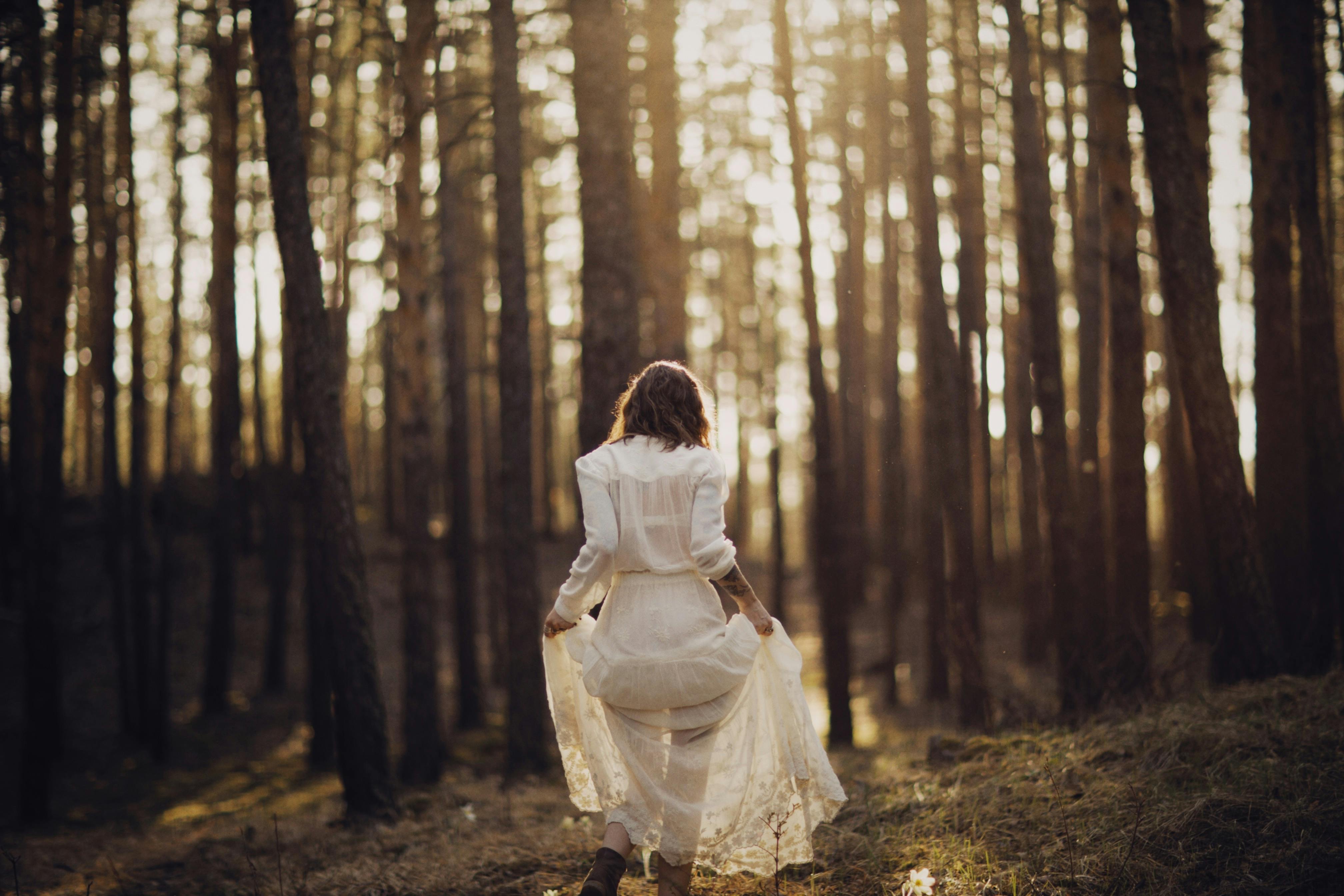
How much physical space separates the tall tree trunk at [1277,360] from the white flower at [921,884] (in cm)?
540

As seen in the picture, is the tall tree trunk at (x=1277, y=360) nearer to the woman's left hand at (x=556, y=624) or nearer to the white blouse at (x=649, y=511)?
the white blouse at (x=649, y=511)

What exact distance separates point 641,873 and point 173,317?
39.1 ft

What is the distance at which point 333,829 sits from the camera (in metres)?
7.18

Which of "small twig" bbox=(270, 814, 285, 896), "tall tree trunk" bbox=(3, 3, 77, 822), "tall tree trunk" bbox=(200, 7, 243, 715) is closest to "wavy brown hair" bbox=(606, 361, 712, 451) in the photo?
"small twig" bbox=(270, 814, 285, 896)

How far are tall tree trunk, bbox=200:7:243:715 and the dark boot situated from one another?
11.9 metres

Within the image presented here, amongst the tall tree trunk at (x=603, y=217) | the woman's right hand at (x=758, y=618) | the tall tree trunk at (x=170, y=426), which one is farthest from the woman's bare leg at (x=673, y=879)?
the tall tree trunk at (x=170, y=426)

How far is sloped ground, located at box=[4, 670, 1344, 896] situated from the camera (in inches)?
157

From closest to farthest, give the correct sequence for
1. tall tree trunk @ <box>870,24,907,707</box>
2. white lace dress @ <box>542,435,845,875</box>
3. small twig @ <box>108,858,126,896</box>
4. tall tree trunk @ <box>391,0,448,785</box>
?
white lace dress @ <box>542,435,845,875</box> < small twig @ <box>108,858,126,896</box> < tall tree trunk @ <box>391,0,448,785</box> < tall tree trunk @ <box>870,24,907,707</box>

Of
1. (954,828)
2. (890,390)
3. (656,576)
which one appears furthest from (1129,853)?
(890,390)

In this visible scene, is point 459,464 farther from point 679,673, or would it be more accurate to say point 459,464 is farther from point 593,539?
point 679,673

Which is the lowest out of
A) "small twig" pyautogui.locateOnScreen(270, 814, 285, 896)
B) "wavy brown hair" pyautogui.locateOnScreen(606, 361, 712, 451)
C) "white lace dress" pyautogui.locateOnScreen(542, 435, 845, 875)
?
"small twig" pyautogui.locateOnScreen(270, 814, 285, 896)

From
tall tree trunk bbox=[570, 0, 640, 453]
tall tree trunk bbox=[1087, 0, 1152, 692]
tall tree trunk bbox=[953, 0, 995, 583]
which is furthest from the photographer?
tall tree trunk bbox=[953, 0, 995, 583]

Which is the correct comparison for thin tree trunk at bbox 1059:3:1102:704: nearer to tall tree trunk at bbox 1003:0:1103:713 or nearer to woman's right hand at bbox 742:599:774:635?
tall tree trunk at bbox 1003:0:1103:713

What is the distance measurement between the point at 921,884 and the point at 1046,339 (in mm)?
7629
